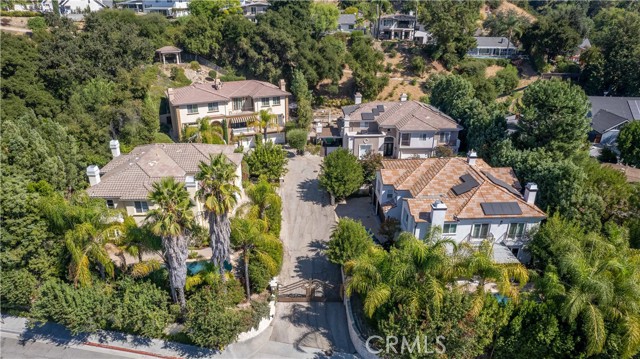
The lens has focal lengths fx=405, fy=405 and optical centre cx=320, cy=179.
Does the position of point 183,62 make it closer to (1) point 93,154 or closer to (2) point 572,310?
(1) point 93,154

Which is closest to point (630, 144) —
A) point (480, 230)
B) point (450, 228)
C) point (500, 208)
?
point (500, 208)

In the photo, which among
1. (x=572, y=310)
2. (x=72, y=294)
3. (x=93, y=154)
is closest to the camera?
(x=572, y=310)

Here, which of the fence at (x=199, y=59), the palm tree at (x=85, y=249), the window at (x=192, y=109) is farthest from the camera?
the fence at (x=199, y=59)

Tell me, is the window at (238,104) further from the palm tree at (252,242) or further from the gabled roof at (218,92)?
the palm tree at (252,242)

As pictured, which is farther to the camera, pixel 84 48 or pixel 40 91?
pixel 84 48

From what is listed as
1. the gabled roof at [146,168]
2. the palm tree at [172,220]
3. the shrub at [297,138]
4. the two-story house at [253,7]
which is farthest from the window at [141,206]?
the two-story house at [253,7]

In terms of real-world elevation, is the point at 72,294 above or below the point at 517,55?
below

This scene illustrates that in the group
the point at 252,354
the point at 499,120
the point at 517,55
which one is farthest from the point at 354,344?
the point at 517,55

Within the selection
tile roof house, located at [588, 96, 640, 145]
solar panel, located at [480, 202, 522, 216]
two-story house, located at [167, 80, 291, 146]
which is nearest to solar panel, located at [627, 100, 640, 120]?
tile roof house, located at [588, 96, 640, 145]
